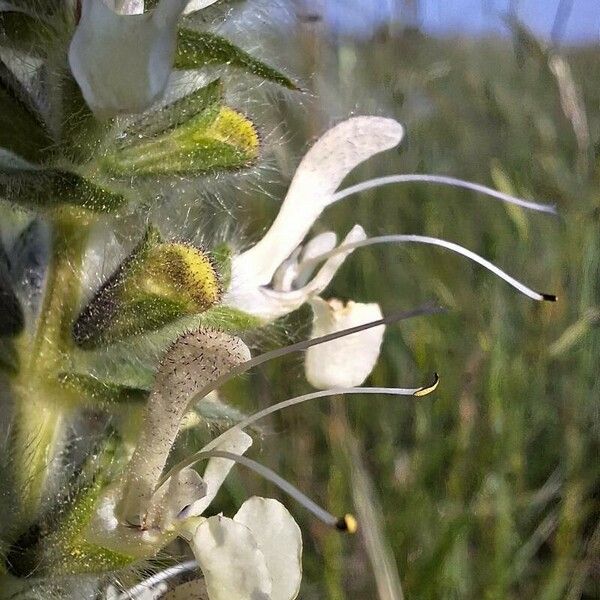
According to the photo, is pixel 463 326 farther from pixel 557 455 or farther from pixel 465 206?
pixel 465 206

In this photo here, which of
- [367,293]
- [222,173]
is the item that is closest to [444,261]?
[367,293]

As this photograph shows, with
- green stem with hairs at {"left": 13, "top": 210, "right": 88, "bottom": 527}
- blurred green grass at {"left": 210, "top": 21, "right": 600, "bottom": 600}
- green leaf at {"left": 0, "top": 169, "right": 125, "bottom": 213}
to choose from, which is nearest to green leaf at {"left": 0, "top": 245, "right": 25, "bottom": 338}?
green stem with hairs at {"left": 13, "top": 210, "right": 88, "bottom": 527}

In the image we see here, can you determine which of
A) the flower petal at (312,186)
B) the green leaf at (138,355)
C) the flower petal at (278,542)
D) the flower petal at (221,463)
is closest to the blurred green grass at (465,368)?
the flower petal at (312,186)

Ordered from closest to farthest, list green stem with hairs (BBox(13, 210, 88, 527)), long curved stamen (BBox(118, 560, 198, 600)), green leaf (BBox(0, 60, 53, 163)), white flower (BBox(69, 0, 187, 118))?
white flower (BBox(69, 0, 187, 118))
green leaf (BBox(0, 60, 53, 163))
green stem with hairs (BBox(13, 210, 88, 527))
long curved stamen (BBox(118, 560, 198, 600))

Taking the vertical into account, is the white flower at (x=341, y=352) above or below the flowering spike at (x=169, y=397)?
below

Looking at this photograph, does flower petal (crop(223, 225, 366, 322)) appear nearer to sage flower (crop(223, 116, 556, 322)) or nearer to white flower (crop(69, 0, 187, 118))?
sage flower (crop(223, 116, 556, 322))

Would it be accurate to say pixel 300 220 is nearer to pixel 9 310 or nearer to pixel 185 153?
pixel 185 153

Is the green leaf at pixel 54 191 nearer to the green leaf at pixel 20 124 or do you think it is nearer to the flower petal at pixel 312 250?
the green leaf at pixel 20 124

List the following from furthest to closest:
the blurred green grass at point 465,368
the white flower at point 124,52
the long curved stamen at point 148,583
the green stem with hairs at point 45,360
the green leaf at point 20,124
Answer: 1. the blurred green grass at point 465,368
2. the long curved stamen at point 148,583
3. the green stem with hairs at point 45,360
4. the green leaf at point 20,124
5. the white flower at point 124,52
